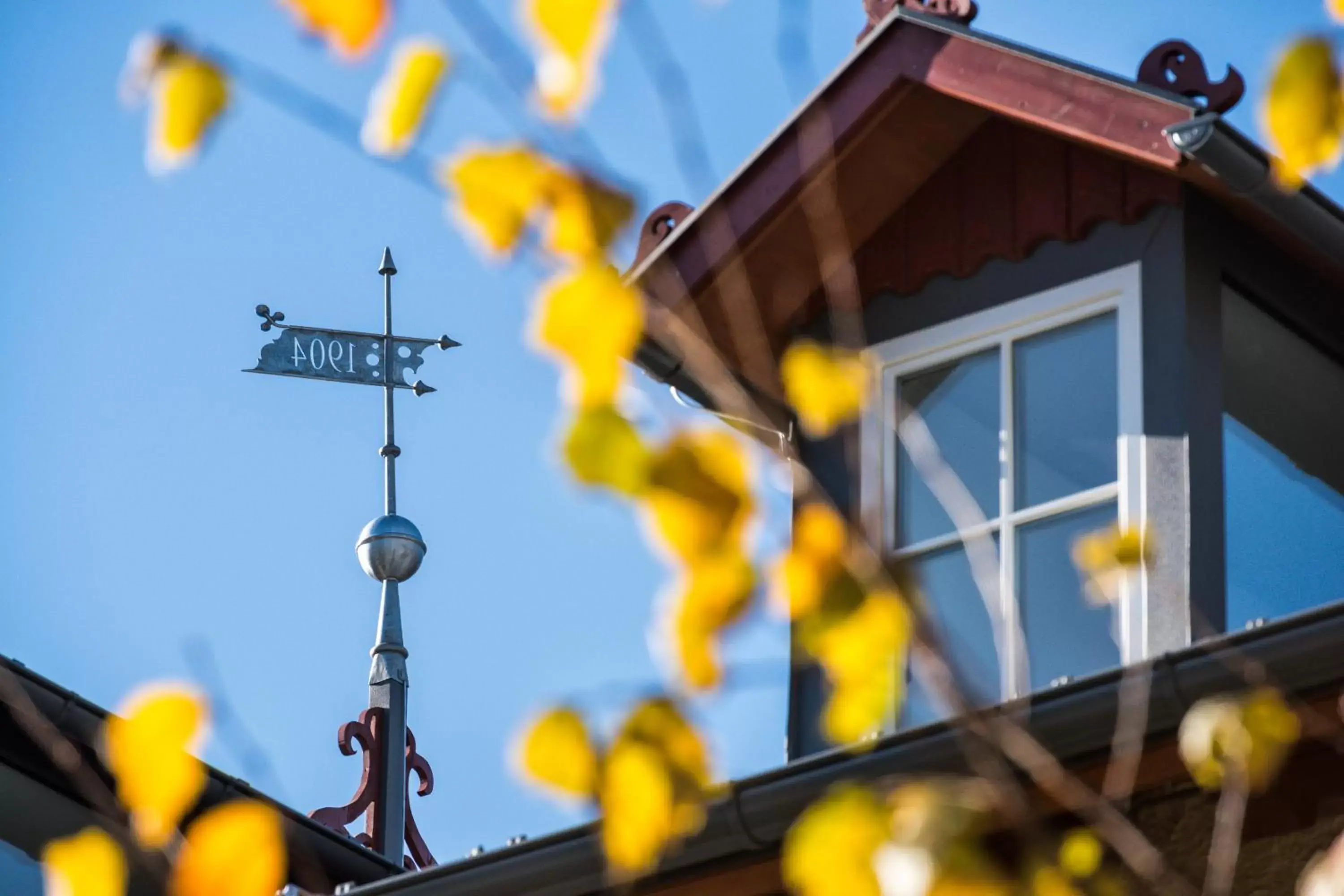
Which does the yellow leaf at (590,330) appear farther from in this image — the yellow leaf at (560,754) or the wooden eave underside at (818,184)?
the wooden eave underside at (818,184)

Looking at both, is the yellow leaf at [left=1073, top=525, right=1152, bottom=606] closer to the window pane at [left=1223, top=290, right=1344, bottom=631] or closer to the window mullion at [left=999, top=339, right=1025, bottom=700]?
the window mullion at [left=999, top=339, right=1025, bottom=700]

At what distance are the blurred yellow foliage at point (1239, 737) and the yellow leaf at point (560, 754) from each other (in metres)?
1.43

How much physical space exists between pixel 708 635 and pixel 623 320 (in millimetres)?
336

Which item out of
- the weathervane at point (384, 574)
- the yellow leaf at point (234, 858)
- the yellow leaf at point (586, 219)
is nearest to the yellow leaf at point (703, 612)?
the yellow leaf at point (586, 219)

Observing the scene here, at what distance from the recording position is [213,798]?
6562mm

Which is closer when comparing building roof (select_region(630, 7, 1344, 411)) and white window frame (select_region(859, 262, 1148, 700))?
white window frame (select_region(859, 262, 1148, 700))

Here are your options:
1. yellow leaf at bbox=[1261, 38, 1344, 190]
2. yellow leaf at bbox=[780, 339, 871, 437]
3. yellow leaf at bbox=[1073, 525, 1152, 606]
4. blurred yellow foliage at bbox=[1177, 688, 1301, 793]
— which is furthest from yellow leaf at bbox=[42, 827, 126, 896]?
blurred yellow foliage at bbox=[1177, 688, 1301, 793]

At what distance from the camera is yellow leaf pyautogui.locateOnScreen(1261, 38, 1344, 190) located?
2230 millimetres

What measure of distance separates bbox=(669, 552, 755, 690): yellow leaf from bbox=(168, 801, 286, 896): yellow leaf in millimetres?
471

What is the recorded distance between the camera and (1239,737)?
3.35m

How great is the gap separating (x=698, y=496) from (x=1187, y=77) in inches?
145

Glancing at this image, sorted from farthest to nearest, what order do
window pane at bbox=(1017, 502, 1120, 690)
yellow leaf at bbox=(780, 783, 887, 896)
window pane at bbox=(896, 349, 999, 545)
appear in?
window pane at bbox=(896, 349, 999, 545) → window pane at bbox=(1017, 502, 1120, 690) → yellow leaf at bbox=(780, 783, 887, 896)

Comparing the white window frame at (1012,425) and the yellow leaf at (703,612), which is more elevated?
the white window frame at (1012,425)

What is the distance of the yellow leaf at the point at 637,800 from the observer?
89.5 inches
